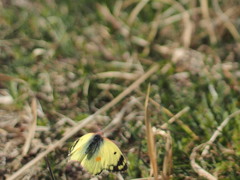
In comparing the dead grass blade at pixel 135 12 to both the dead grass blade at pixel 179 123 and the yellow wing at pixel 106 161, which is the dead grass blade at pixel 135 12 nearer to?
the dead grass blade at pixel 179 123

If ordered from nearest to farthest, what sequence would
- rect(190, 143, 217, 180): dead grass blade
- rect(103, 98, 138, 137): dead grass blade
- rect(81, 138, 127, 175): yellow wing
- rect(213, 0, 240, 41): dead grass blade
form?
1. rect(81, 138, 127, 175): yellow wing
2. rect(190, 143, 217, 180): dead grass blade
3. rect(103, 98, 138, 137): dead grass blade
4. rect(213, 0, 240, 41): dead grass blade

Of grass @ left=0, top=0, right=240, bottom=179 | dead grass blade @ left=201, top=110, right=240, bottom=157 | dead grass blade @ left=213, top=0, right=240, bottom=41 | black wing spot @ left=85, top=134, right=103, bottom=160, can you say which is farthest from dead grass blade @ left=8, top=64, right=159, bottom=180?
dead grass blade @ left=213, top=0, right=240, bottom=41

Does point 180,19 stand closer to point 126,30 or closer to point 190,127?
point 126,30

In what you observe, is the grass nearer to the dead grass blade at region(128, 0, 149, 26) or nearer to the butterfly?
the dead grass blade at region(128, 0, 149, 26)

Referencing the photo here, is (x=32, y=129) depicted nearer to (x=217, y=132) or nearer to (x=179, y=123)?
(x=179, y=123)

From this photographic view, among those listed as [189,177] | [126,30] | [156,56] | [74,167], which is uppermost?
[126,30]

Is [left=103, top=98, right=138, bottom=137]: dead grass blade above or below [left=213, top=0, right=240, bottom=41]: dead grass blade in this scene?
below

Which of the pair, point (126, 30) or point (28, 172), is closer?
point (28, 172)

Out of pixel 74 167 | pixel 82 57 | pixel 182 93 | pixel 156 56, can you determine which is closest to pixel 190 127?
pixel 182 93
